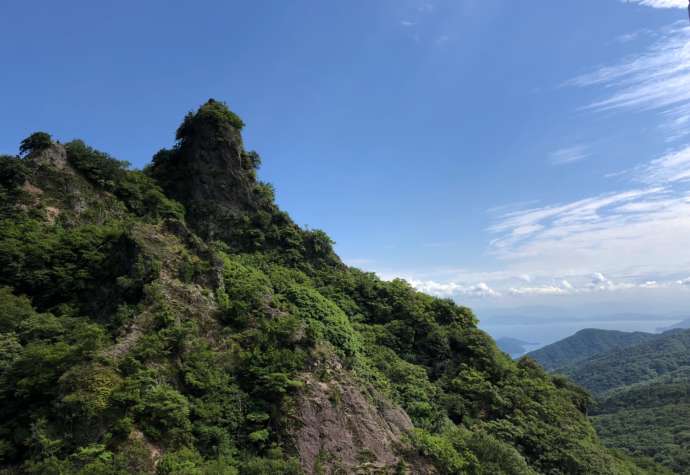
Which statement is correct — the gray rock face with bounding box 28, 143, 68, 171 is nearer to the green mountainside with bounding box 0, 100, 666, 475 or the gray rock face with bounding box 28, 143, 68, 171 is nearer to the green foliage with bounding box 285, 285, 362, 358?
the green mountainside with bounding box 0, 100, 666, 475

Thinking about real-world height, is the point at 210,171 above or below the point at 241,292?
above

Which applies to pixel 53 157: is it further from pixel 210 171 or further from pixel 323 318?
pixel 323 318

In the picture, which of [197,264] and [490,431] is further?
[490,431]

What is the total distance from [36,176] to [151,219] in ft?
28.2

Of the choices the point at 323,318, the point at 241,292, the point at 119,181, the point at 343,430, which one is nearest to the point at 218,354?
the point at 241,292

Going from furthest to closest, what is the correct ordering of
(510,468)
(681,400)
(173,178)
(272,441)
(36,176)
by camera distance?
(681,400)
(173,178)
(36,176)
(510,468)
(272,441)

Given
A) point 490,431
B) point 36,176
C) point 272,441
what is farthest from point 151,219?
point 490,431

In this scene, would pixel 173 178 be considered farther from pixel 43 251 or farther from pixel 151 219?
pixel 43 251

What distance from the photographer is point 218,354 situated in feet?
64.3

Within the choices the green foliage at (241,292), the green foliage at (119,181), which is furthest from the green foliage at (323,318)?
the green foliage at (119,181)

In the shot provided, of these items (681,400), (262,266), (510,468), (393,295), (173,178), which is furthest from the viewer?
→ (681,400)

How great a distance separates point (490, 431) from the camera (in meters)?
25.9

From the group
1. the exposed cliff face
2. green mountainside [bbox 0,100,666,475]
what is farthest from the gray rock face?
the exposed cliff face

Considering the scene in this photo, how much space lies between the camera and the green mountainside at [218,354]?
14672mm
